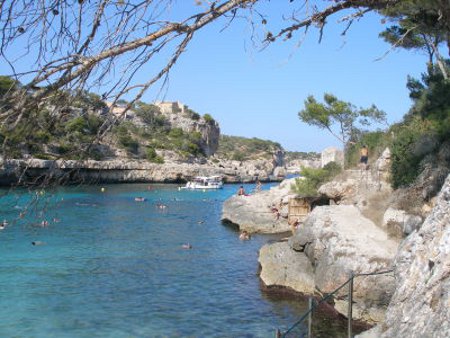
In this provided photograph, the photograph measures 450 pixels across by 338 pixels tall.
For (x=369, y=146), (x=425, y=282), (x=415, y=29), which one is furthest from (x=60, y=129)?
(x=369, y=146)

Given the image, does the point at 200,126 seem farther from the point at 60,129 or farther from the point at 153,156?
the point at 60,129

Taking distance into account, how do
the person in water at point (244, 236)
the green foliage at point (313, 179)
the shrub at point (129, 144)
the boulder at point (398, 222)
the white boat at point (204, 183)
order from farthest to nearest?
1. the shrub at point (129, 144)
2. the white boat at point (204, 183)
3. the green foliage at point (313, 179)
4. the person in water at point (244, 236)
5. the boulder at point (398, 222)

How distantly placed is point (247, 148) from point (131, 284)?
14339cm

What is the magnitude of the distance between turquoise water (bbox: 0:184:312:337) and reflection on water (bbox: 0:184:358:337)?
28 millimetres

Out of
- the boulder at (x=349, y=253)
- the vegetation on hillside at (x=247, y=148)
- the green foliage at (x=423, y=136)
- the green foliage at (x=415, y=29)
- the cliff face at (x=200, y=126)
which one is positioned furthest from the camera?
the vegetation on hillside at (x=247, y=148)

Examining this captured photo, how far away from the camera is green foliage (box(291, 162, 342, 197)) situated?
3227 cm

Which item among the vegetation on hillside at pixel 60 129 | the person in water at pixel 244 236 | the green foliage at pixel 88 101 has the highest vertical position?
the green foliage at pixel 88 101

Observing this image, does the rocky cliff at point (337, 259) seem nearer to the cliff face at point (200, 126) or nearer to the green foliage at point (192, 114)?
the cliff face at point (200, 126)

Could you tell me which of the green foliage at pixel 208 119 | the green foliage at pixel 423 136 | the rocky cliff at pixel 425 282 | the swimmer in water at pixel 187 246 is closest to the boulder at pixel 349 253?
the green foliage at pixel 423 136

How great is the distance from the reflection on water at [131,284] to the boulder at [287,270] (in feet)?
2.19

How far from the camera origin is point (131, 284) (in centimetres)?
1730

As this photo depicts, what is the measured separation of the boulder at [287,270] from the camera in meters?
16.3

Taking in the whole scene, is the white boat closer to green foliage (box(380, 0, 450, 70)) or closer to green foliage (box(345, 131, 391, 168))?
green foliage (box(345, 131, 391, 168))

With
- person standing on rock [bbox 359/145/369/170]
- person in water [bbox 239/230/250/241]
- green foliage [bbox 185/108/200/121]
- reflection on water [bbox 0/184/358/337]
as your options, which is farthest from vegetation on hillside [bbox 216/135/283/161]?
person standing on rock [bbox 359/145/369/170]
